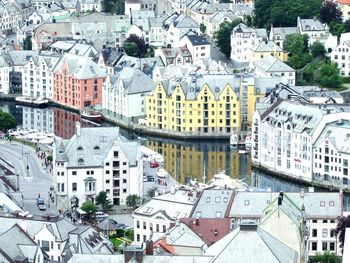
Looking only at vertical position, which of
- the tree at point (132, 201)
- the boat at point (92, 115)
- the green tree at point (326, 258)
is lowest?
the green tree at point (326, 258)

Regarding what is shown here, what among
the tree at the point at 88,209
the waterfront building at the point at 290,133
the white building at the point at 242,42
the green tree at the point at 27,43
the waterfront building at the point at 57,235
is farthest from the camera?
the green tree at the point at 27,43

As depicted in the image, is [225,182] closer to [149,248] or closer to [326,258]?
[326,258]

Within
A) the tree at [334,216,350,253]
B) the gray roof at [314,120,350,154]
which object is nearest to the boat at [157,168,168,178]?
the gray roof at [314,120,350,154]

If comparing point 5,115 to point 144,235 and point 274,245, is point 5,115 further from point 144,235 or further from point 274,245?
point 274,245

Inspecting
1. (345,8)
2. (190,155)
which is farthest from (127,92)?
(345,8)

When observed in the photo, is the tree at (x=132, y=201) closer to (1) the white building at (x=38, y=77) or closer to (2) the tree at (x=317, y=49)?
(1) the white building at (x=38, y=77)

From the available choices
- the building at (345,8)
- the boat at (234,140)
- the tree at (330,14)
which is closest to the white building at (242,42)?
the tree at (330,14)

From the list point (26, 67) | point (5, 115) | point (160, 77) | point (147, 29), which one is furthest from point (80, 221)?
point (147, 29)
